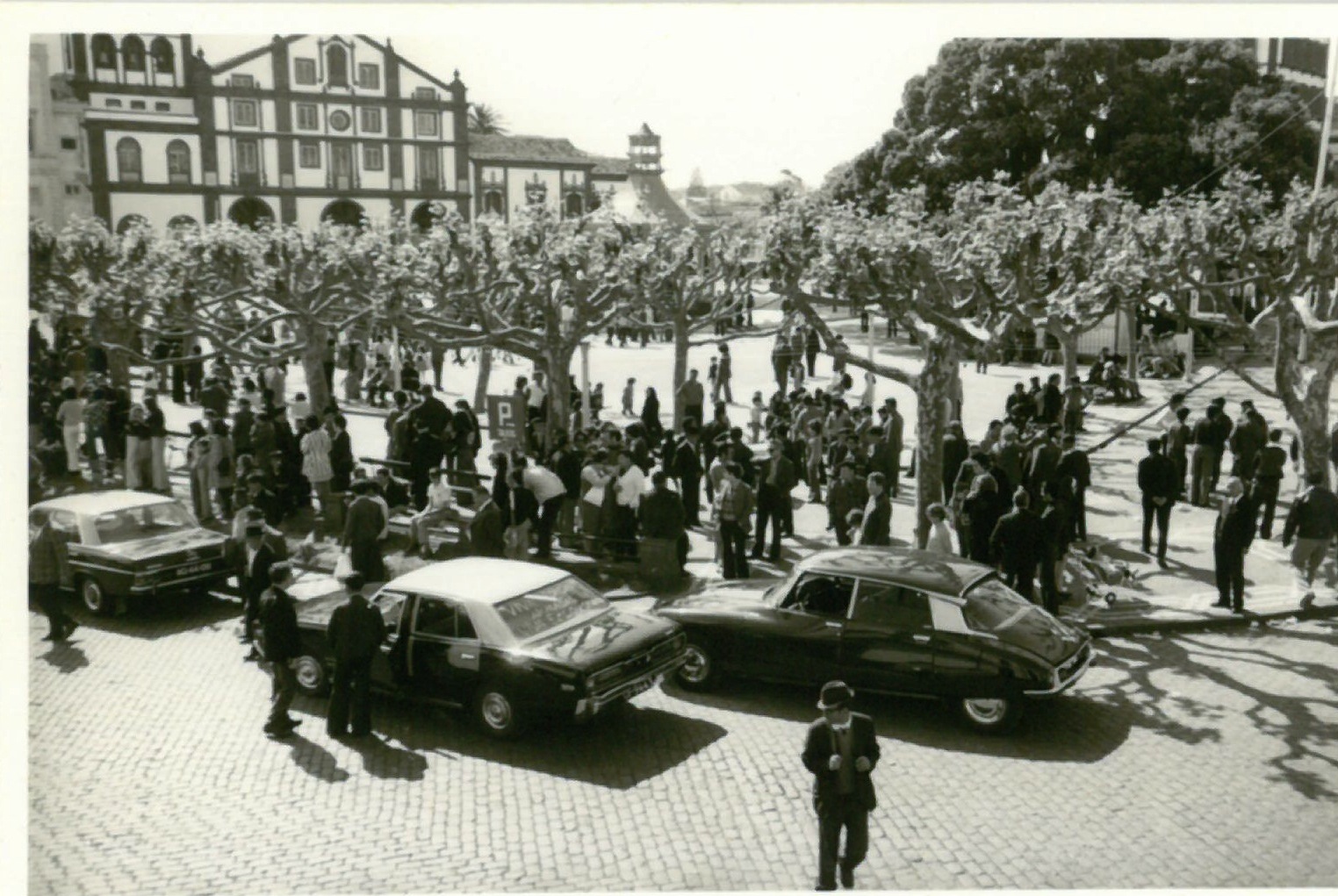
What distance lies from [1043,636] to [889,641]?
1.31 metres

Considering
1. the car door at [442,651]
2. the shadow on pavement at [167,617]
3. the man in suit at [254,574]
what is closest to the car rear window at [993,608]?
the car door at [442,651]

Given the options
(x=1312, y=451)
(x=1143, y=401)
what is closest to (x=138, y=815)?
(x=1312, y=451)

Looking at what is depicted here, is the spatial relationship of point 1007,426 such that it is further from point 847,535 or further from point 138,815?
point 138,815

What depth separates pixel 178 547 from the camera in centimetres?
1349

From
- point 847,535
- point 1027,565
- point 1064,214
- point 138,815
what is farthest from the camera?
point 1064,214

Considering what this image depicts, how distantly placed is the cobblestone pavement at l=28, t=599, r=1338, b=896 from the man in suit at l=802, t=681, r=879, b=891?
0.77m

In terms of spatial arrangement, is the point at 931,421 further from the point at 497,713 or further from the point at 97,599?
the point at 97,599

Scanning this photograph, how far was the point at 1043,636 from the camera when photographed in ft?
33.1

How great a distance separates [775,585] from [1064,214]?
9446mm

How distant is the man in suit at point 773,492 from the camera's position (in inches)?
582

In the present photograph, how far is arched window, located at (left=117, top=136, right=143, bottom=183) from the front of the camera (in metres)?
43.4

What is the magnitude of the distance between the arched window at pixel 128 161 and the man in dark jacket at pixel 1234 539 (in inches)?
1629

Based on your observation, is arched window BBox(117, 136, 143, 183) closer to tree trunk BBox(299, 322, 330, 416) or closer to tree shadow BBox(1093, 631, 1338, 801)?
tree trunk BBox(299, 322, 330, 416)

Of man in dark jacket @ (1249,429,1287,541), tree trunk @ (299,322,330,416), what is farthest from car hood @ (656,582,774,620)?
tree trunk @ (299,322,330,416)
